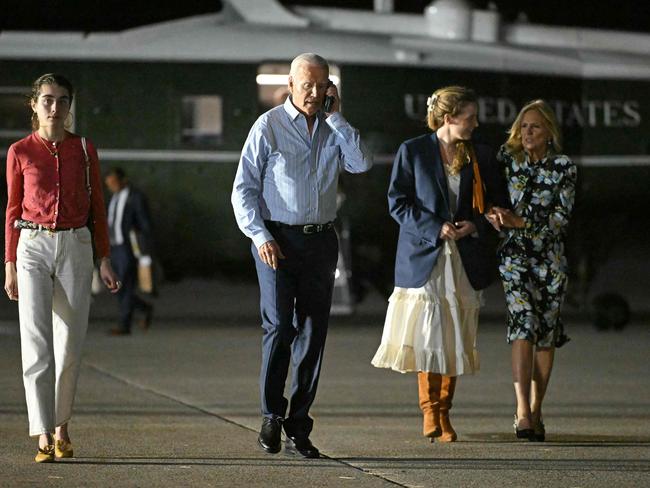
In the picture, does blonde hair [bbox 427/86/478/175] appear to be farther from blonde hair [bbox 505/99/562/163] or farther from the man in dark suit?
the man in dark suit

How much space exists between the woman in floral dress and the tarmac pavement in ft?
1.62

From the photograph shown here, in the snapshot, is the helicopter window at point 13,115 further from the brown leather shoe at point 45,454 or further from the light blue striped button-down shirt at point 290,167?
the brown leather shoe at point 45,454

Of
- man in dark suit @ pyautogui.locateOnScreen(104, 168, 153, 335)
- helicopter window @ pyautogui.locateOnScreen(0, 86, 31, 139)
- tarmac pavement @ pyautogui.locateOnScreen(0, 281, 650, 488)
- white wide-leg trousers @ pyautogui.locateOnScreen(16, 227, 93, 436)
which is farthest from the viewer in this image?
helicopter window @ pyautogui.locateOnScreen(0, 86, 31, 139)

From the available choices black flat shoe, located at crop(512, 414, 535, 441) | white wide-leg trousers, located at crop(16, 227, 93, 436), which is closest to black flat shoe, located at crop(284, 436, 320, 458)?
white wide-leg trousers, located at crop(16, 227, 93, 436)

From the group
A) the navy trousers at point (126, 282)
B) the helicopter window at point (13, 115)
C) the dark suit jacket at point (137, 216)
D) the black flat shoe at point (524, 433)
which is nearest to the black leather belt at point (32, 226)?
the black flat shoe at point (524, 433)

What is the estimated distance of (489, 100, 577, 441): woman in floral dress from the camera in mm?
8656

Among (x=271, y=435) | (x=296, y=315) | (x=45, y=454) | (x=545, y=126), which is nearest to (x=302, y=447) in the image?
(x=271, y=435)

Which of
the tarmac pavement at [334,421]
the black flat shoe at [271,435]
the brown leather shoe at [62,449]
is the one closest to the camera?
the tarmac pavement at [334,421]

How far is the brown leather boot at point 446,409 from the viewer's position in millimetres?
8523

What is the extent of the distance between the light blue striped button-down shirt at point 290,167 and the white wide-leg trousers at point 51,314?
0.78 meters

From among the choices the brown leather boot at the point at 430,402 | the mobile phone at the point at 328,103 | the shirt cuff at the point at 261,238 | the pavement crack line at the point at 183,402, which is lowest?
the pavement crack line at the point at 183,402

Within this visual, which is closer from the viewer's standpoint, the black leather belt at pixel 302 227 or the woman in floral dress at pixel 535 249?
the black leather belt at pixel 302 227

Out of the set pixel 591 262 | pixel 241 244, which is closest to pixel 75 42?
pixel 241 244

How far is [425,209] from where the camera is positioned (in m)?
8.51
